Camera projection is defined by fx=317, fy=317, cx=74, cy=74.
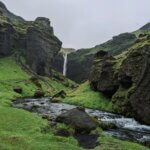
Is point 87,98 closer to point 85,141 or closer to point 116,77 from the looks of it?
point 116,77

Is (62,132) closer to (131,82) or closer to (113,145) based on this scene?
(113,145)

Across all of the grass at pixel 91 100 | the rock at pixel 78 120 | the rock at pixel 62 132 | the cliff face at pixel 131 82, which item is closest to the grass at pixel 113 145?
the rock at pixel 78 120

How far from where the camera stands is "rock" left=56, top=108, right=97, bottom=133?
197 feet

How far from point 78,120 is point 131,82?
6240 cm

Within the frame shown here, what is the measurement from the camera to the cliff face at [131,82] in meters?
101

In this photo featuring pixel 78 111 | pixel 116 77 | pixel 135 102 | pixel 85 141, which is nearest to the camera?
pixel 85 141

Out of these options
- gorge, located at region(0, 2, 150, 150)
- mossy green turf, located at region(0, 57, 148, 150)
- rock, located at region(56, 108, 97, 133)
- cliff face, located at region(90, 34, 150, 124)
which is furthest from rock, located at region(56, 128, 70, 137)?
cliff face, located at region(90, 34, 150, 124)

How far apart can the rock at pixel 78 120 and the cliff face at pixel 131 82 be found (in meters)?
36.7

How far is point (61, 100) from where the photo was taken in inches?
5915

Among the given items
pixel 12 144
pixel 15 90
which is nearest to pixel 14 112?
pixel 12 144

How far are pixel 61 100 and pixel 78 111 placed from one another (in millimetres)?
85544

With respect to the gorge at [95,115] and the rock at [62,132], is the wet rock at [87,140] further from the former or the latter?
the rock at [62,132]

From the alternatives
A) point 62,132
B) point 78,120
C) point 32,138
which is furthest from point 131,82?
point 32,138

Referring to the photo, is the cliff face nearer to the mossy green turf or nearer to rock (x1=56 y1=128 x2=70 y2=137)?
rock (x1=56 y1=128 x2=70 y2=137)
